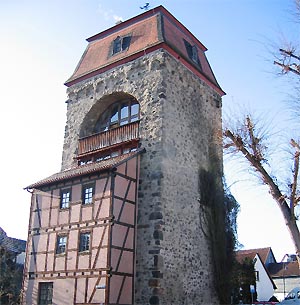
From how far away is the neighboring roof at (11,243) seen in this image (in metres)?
25.6

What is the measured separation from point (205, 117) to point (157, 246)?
279 inches

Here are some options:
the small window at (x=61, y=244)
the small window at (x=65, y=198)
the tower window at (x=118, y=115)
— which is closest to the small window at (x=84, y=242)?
the small window at (x=61, y=244)

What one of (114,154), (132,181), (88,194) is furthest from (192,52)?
(88,194)

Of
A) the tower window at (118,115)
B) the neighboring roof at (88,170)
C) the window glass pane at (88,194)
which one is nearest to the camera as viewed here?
the neighboring roof at (88,170)

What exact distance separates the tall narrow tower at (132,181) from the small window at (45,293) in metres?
0.04

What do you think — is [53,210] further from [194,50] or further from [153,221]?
[194,50]

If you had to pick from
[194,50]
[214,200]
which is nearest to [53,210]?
[214,200]

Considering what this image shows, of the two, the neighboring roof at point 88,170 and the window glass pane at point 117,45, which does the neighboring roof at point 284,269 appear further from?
the window glass pane at point 117,45

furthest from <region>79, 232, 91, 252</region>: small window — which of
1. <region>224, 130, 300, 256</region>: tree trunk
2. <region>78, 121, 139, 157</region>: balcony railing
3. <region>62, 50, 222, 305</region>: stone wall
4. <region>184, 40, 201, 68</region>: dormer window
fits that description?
<region>184, 40, 201, 68</region>: dormer window

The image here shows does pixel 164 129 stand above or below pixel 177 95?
below

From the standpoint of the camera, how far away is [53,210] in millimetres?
17109

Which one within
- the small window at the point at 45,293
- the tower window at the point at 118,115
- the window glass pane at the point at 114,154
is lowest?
the small window at the point at 45,293

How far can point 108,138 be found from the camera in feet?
61.7

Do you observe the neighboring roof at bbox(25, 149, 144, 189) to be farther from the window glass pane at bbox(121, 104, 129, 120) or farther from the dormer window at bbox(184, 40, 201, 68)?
the dormer window at bbox(184, 40, 201, 68)
